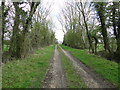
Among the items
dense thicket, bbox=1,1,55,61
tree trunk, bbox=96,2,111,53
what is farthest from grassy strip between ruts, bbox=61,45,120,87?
dense thicket, bbox=1,1,55,61

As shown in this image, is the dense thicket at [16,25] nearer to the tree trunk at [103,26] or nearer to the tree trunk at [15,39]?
the tree trunk at [15,39]

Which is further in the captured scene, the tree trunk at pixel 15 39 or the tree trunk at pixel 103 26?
the tree trunk at pixel 103 26

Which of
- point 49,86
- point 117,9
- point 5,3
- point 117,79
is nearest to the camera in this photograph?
point 49,86

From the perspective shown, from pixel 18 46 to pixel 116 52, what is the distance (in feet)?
40.7

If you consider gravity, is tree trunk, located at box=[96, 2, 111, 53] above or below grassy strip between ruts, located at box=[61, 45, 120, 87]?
above

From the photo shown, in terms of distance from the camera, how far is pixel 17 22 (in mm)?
9914

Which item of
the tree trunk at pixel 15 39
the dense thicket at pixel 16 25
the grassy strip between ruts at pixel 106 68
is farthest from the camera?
the tree trunk at pixel 15 39

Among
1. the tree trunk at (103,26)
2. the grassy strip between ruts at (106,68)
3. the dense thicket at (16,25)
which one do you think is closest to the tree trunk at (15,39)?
the dense thicket at (16,25)

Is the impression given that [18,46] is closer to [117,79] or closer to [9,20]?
[9,20]

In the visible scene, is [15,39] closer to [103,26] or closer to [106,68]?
[106,68]

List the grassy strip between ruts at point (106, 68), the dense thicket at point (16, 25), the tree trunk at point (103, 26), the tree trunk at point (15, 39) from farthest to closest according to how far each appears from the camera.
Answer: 1. the tree trunk at point (103, 26)
2. the tree trunk at point (15, 39)
3. the dense thicket at point (16, 25)
4. the grassy strip between ruts at point (106, 68)

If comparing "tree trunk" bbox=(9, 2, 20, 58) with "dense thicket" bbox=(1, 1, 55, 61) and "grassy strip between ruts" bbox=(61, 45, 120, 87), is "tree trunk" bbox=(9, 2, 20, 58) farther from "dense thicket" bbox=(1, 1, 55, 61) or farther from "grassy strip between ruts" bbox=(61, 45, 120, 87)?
"grassy strip between ruts" bbox=(61, 45, 120, 87)

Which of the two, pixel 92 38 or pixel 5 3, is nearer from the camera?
pixel 5 3

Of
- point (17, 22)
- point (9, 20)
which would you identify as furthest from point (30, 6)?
point (9, 20)
